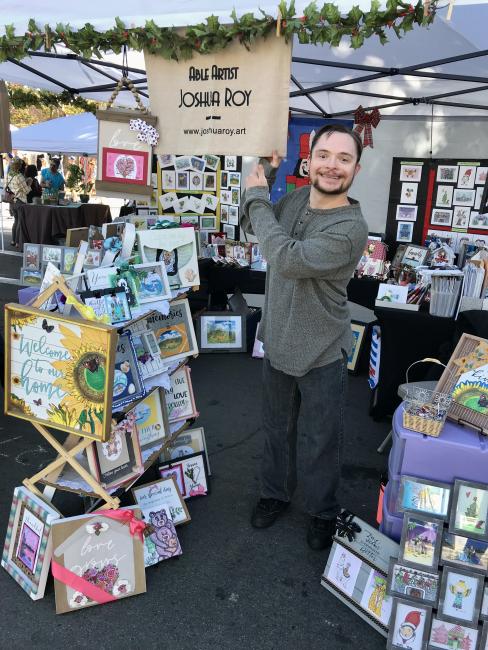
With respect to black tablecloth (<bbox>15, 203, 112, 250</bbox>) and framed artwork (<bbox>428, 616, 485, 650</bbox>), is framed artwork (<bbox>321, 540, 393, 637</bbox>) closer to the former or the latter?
framed artwork (<bbox>428, 616, 485, 650</bbox>)

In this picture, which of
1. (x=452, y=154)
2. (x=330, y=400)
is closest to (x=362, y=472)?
(x=330, y=400)

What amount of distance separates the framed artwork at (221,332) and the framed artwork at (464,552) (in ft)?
11.0

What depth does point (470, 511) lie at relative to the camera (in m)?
1.90

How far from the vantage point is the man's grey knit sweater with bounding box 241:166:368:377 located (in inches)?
75.2

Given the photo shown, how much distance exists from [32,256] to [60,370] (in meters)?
3.99

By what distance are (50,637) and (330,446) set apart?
4.44ft

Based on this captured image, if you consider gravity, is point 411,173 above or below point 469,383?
above

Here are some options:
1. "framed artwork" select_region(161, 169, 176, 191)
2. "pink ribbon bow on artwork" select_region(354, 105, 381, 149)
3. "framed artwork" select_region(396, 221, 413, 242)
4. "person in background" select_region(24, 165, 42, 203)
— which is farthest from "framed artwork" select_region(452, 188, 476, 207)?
"person in background" select_region(24, 165, 42, 203)

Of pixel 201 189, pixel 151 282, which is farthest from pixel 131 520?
pixel 201 189

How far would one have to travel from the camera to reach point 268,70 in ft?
6.61

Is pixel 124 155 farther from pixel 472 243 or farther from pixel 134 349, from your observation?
pixel 472 243

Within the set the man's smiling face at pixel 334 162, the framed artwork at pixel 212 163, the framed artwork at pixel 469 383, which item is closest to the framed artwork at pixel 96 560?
the framed artwork at pixel 469 383

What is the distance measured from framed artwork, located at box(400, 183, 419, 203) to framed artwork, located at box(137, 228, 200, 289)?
3.67 metres

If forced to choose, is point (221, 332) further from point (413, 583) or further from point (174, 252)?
point (413, 583)
